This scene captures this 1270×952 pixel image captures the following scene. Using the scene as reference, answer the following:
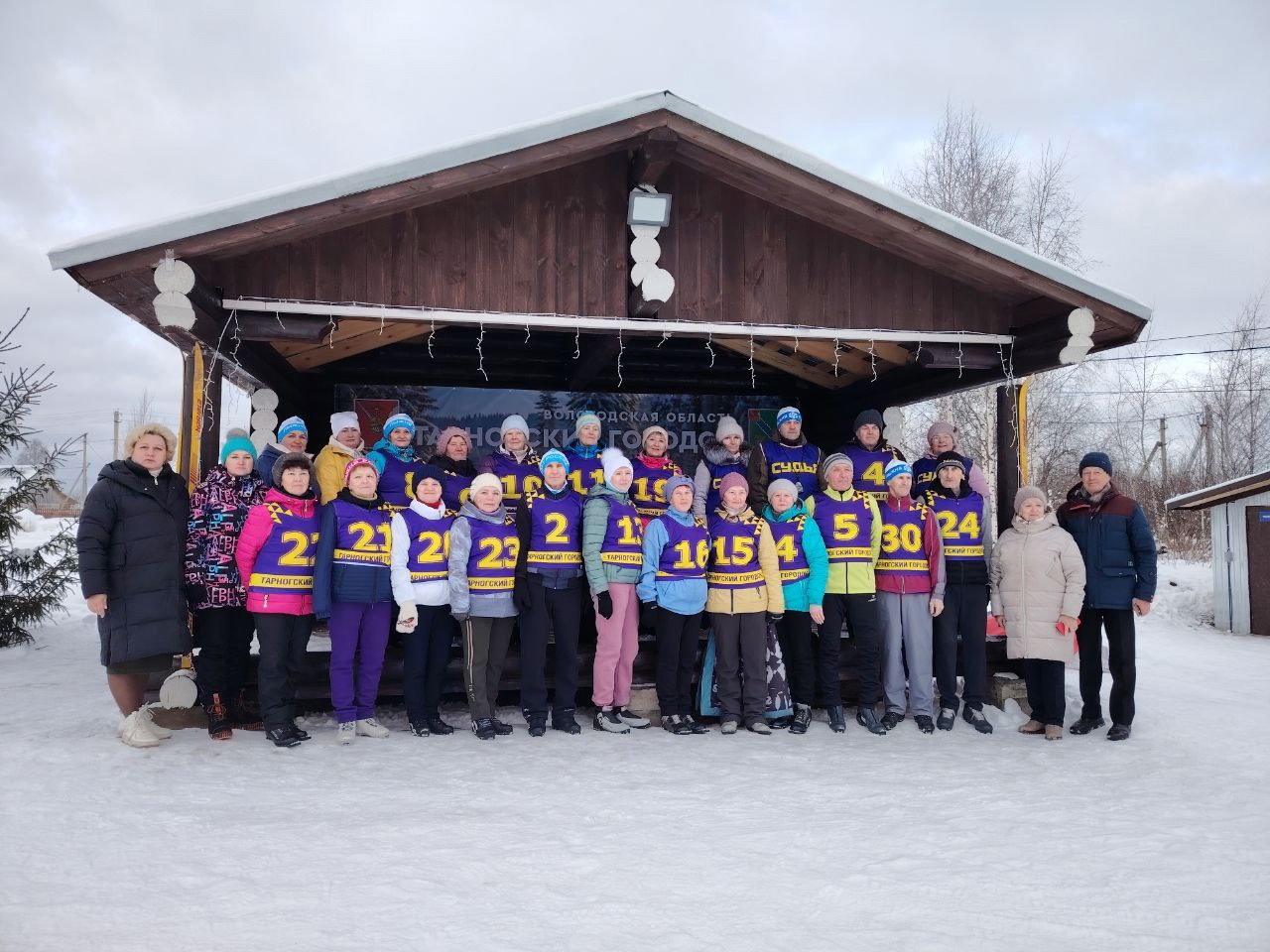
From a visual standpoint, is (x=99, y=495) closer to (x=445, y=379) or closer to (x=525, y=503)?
(x=525, y=503)

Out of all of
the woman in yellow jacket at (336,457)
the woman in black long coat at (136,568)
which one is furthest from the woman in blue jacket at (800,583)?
the woman in black long coat at (136,568)

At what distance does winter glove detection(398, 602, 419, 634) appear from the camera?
16.9 ft

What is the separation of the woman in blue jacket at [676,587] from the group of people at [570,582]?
0.02m

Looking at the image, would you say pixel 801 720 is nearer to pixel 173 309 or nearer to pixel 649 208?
pixel 649 208

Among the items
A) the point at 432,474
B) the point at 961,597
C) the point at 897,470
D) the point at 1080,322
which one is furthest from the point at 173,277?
the point at 1080,322

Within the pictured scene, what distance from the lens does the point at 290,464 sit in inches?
202

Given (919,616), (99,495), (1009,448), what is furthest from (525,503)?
(1009,448)

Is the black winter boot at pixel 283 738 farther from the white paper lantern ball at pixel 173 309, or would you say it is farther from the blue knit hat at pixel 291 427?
the white paper lantern ball at pixel 173 309

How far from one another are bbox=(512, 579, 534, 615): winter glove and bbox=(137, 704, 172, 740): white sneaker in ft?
7.66

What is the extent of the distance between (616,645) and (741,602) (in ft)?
3.02

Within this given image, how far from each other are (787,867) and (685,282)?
421 cm

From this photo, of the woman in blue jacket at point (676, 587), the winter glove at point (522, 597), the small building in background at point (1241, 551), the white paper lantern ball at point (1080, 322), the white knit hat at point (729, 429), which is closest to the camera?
the winter glove at point (522, 597)

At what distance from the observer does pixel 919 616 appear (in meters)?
5.90

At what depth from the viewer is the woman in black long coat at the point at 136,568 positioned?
4793mm
